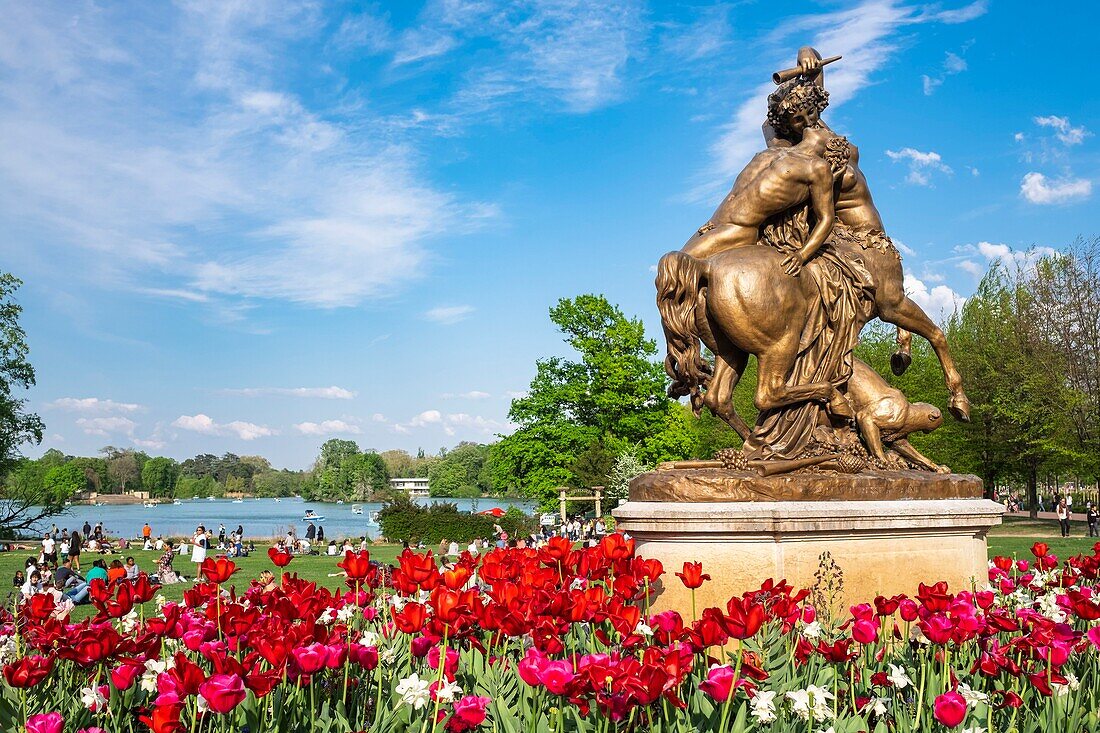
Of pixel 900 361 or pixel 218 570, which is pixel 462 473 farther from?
pixel 218 570

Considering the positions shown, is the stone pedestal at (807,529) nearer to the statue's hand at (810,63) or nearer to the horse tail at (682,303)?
the horse tail at (682,303)

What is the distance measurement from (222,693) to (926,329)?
688cm

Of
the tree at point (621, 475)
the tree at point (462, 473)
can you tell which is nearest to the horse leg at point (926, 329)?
the tree at point (621, 475)

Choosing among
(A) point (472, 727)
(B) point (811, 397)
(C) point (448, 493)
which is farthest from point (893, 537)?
(C) point (448, 493)

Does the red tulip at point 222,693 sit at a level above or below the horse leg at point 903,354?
below

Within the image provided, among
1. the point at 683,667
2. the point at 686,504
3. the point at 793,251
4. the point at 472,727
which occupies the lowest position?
the point at 472,727

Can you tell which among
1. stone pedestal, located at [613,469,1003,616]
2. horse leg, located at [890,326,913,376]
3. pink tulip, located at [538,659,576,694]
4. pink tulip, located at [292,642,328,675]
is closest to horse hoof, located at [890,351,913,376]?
horse leg, located at [890,326,913,376]

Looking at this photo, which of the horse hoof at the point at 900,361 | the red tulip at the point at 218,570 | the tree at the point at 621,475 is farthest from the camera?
the tree at the point at 621,475

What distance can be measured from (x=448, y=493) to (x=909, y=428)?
123 m

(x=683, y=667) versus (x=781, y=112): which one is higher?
(x=781, y=112)

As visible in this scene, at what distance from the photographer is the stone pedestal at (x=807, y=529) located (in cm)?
621

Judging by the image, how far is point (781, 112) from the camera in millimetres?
8039

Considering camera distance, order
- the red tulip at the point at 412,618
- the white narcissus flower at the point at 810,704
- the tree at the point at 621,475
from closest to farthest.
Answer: the white narcissus flower at the point at 810,704, the red tulip at the point at 412,618, the tree at the point at 621,475

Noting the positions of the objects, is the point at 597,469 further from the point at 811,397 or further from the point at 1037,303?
the point at 811,397
